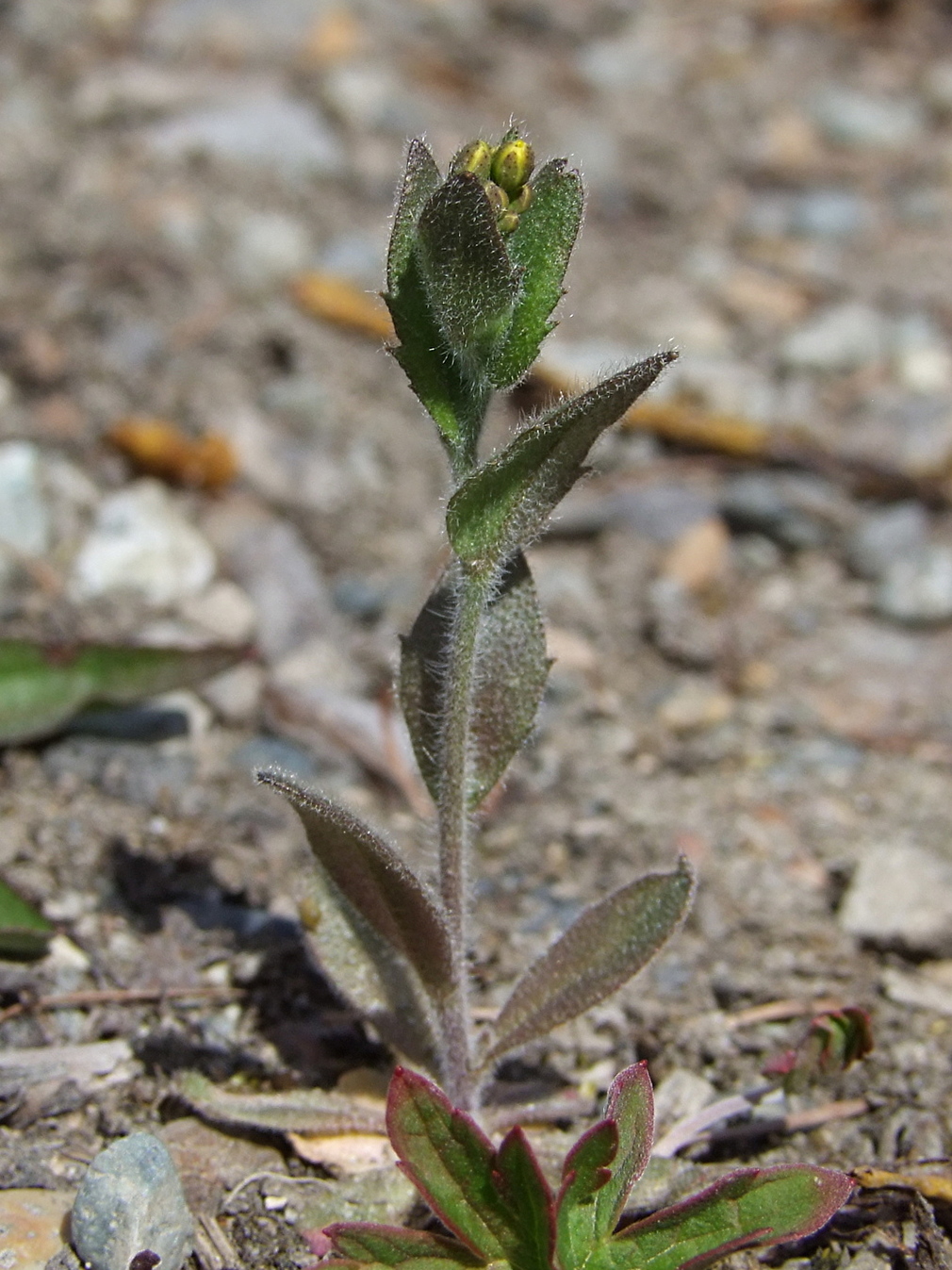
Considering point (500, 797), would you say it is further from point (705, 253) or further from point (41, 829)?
point (705, 253)

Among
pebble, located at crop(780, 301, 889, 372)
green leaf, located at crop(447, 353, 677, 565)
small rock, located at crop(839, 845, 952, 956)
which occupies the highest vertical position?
pebble, located at crop(780, 301, 889, 372)

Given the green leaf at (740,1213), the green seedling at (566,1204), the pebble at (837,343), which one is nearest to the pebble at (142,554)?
the green seedling at (566,1204)

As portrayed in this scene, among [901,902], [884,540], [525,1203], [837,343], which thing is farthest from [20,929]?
[837,343]

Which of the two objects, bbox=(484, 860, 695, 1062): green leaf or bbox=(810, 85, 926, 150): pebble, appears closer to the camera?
bbox=(484, 860, 695, 1062): green leaf

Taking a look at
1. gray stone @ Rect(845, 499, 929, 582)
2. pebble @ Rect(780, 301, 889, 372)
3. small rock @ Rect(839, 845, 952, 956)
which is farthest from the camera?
pebble @ Rect(780, 301, 889, 372)

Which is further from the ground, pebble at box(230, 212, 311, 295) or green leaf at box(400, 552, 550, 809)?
pebble at box(230, 212, 311, 295)

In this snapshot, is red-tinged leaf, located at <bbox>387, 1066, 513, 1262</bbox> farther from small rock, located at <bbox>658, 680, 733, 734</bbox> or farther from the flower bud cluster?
small rock, located at <bbox>658, 680, 733, 734</bbox>

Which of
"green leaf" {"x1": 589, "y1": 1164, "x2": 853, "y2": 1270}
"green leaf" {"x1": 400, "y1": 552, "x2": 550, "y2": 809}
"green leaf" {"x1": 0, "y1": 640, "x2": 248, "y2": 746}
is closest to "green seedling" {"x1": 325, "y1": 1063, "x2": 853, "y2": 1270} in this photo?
"green leaf" {"x1": 589, "y1": 1164, "x2": 853, "y2": 1270}
